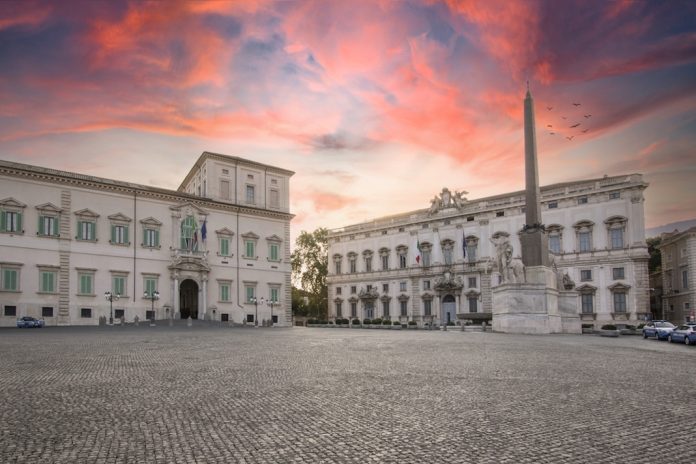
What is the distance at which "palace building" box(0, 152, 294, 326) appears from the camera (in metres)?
40.0

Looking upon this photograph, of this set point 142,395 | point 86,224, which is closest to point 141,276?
point 86,224

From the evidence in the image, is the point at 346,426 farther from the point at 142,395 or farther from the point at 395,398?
the point at 142,395

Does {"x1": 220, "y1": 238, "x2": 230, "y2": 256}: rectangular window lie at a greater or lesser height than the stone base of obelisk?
greater

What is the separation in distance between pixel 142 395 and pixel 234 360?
18.5 feet

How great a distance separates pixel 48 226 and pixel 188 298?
13426 millimetres

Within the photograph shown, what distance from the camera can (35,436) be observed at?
6.04 m

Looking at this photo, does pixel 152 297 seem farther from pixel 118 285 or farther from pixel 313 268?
pixel 313 268

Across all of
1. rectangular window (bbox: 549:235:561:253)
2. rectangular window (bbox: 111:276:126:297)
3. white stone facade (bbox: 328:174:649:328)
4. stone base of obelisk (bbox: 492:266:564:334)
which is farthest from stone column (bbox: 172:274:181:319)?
rectangular window (bbox: 549:235:561:253)

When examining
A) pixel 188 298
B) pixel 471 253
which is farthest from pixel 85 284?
pixel 471 253

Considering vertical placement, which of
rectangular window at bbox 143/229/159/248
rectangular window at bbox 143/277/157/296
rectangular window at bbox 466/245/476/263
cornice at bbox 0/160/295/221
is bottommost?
rectangular window at bbox 143/277/157/296

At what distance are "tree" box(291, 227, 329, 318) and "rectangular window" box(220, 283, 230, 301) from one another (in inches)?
1210

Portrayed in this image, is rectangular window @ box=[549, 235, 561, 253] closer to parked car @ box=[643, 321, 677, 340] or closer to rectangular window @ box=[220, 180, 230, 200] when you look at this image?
parked car @ box=[643, 321, 677, 340]

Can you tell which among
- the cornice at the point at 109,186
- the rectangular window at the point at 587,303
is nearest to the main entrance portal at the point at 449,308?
the rectangular window at the point at 587,303

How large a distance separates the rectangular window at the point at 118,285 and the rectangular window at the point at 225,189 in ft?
43.7
